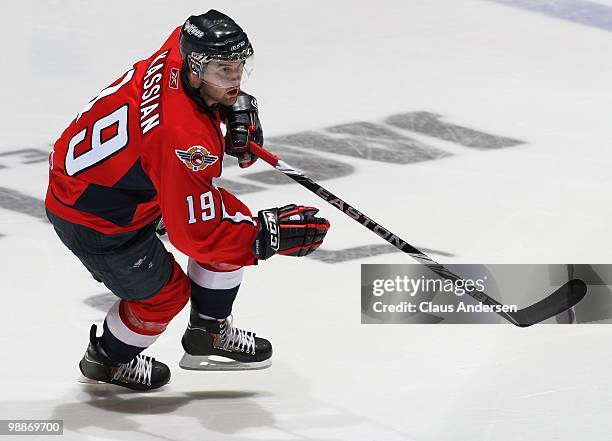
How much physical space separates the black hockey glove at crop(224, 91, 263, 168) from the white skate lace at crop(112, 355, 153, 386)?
602 mm

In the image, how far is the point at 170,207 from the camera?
345 cm

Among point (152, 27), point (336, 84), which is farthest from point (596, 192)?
point (152, 27)

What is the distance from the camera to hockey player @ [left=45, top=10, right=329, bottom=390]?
11.4ft

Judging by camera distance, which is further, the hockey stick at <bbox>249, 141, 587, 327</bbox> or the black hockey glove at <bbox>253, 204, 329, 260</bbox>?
the hockey stick at <bbox>249, 141, 587, 327</bbox>

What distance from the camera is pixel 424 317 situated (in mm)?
4301

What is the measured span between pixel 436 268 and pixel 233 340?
0.59 meters

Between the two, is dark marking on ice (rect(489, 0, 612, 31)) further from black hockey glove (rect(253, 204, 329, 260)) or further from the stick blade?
black hockey glove (rect(253, 204, 329, 260))

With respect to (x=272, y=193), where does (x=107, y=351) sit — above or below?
below

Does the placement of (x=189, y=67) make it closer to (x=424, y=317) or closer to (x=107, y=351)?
(x=107, y=351)

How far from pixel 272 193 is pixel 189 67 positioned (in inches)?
72.7

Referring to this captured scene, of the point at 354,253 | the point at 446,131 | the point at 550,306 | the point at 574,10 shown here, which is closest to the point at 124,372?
the point at 354,253

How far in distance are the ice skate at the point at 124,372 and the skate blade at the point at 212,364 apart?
79 millimetres

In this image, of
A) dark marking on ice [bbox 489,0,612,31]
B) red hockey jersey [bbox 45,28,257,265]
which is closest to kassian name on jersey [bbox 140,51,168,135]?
red hockey jersey [bbox 45,28,257,265]

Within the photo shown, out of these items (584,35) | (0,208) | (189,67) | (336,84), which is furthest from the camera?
(584,35)
